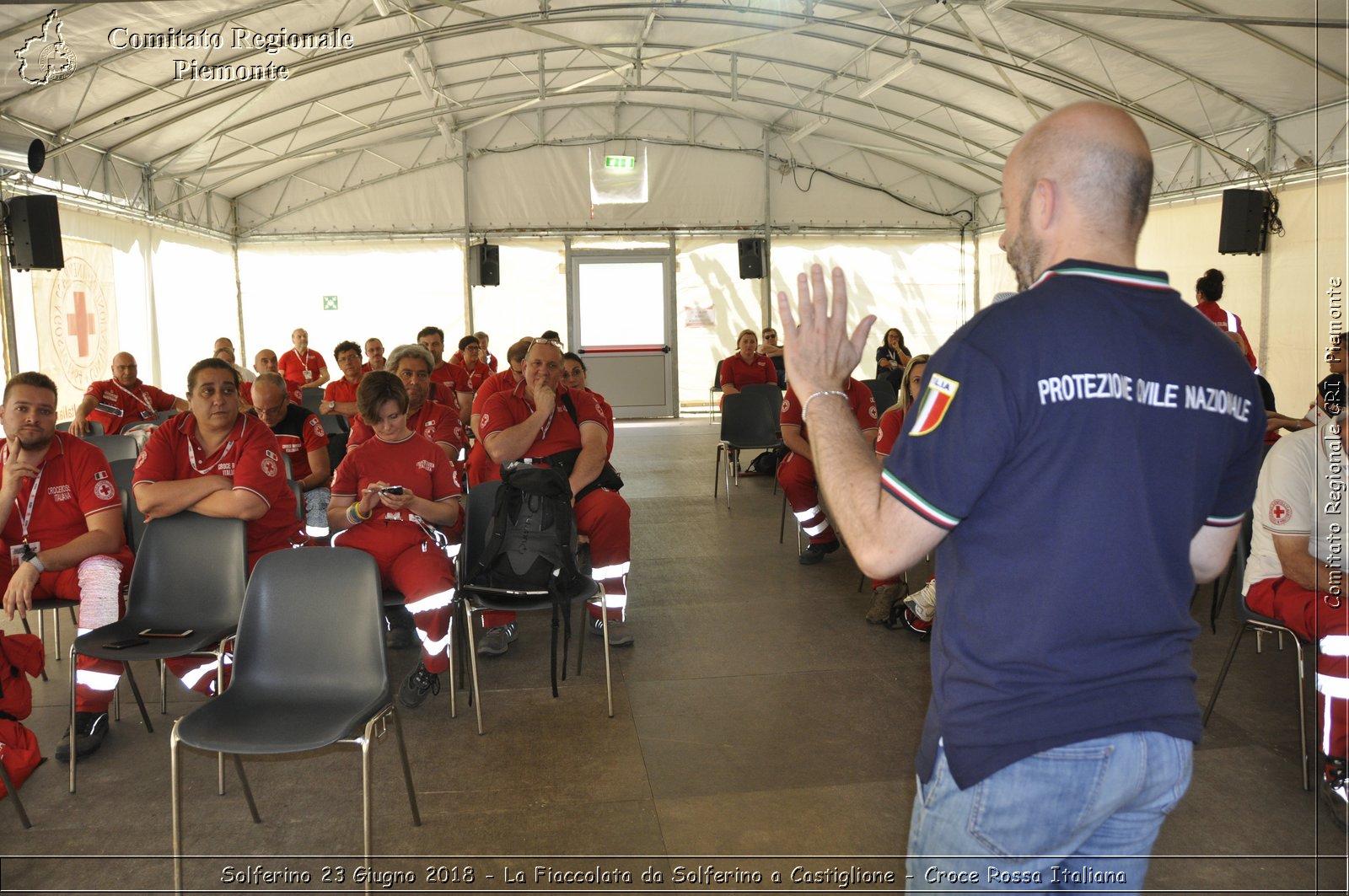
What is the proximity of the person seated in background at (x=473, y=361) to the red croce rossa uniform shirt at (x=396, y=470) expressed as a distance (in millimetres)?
4868

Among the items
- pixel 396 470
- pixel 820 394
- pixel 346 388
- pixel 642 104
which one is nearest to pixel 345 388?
pixel 346 388

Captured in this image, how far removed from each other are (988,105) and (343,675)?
11460 mm

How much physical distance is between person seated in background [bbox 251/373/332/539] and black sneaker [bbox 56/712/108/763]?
5.32 feet

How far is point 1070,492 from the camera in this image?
3.65 ft

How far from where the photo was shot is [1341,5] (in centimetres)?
724

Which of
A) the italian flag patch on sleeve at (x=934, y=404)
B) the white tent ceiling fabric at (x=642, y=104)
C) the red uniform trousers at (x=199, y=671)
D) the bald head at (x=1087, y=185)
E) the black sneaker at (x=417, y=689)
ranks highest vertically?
the white tent ceiling fabric at (x=642, y=104)

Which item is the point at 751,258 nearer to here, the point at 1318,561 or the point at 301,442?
the point at 301,442

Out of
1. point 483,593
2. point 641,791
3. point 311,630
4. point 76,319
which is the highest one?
point 76,319

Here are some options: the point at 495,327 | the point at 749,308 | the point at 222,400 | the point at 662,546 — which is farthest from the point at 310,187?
the point at 222,400

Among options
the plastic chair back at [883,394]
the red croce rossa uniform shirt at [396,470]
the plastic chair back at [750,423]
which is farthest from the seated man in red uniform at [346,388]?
the plastic chair back at [883,394]

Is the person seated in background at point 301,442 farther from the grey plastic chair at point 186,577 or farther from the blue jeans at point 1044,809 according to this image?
the blue jeans at point 1044,809

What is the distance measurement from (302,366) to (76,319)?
250 cm

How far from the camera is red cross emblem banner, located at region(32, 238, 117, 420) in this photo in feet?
31.3

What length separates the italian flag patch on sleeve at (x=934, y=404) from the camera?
1121mm
